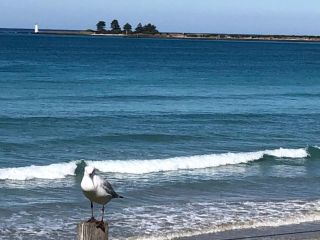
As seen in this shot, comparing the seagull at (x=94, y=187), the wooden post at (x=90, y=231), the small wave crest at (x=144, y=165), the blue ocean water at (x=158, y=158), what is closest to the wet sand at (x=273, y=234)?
the blue ocean water at (x=158, y=158)

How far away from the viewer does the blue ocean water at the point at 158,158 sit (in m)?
14.4

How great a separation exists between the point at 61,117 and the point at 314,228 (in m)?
16.3

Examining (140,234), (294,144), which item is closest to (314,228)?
(140,234)

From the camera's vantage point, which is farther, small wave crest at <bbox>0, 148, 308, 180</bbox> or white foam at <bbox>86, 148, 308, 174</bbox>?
white foam at <bbox>86, 148, 308, 174</bbox>

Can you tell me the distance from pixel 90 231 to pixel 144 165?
12.8 meters

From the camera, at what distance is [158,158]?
2173 cm

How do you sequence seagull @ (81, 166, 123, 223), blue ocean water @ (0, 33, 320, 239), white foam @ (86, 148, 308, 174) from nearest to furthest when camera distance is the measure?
seagull @ (81, 166, 123, 223) < blue ocean water @ (0, 33, 320, 239) < white foam @ (86, 148, 308, 174)

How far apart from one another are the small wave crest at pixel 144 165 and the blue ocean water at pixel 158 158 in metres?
0.03

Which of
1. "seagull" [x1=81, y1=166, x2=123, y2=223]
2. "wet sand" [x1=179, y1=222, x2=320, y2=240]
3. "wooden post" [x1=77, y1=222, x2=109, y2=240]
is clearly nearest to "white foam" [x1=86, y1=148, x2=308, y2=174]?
"wet sand" [x1=179, y1=222, x2=320, y2=240]

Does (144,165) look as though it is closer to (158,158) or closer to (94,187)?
(158,158)

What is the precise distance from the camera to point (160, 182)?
60.2 feet

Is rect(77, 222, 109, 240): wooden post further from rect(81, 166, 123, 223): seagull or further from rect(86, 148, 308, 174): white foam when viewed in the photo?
rect(86, 148, 308, 174): white foam

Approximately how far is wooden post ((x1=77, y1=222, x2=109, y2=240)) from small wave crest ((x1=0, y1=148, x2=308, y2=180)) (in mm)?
11111

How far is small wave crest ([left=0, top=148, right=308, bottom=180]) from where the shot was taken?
18.7 metres
